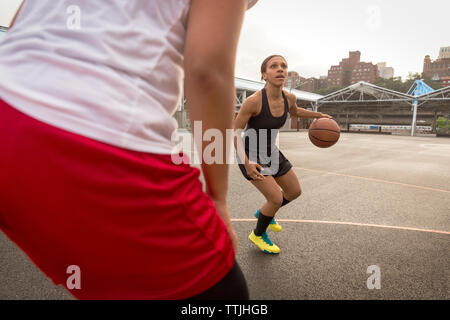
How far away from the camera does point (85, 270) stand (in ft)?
2.02

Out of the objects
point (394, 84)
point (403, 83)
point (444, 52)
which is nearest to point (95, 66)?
point (403, 83)

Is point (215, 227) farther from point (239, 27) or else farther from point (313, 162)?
point (313, 162)

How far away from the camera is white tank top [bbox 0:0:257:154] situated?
57 centimetres

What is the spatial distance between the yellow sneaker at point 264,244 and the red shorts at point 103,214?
274cm

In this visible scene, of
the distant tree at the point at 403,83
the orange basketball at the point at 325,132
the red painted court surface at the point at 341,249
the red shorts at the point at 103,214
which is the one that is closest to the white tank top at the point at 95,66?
the red shorts at the point at 103,214

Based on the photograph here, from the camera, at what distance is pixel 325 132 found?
4.23 meters

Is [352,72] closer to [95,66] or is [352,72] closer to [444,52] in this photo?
[444,52]

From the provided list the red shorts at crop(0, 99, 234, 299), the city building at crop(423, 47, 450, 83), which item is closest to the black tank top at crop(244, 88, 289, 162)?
the red shorts at crop(0, 99, 234, 299)

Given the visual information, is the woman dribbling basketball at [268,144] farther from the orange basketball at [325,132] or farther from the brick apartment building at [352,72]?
the brick apartment building at [352,72]

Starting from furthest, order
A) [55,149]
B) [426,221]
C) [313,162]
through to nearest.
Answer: [313,162], [426,221], [55,149]
